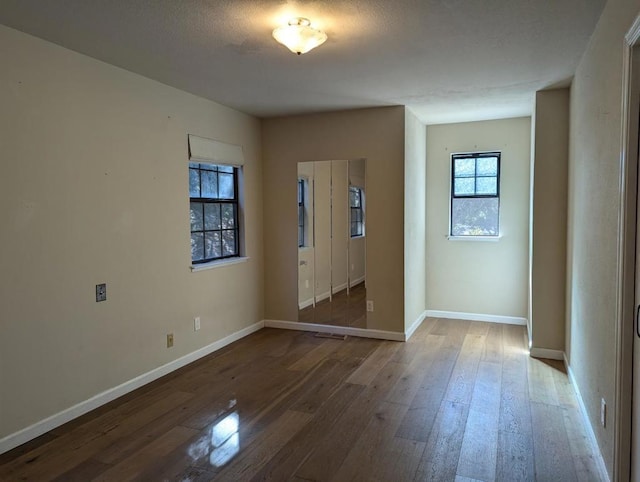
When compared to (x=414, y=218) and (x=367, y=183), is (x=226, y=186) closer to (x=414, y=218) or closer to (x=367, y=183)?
(x=367, y=183)

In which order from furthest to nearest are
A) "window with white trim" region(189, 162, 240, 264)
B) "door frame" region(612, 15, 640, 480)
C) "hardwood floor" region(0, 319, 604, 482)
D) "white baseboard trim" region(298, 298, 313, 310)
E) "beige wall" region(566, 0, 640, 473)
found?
"white baseboard trim" region(298, 298, 313, 310) < "window with white trim" region(189, 162, 240, 264) < "hardwood floor" region(0, 319, 604, 482) < "beige wall" region(566, 0, 640, 473) < "door frame" region(612, 15, 640, 480)

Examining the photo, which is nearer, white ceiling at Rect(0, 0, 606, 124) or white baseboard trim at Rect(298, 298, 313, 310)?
white ceiling at Rect(0, 0, 606, 124)

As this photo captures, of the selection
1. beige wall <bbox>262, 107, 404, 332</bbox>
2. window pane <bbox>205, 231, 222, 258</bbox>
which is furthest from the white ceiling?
window pane <bbox>205, 231, 222, 258</bbox>

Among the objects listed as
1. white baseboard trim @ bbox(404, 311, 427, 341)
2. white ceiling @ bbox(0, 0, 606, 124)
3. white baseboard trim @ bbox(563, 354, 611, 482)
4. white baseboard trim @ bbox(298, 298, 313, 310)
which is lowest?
white baseboard trim @ bbox(563, 354, 611, 482)

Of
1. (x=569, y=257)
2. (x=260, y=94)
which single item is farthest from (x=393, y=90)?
(x=569, y=257)

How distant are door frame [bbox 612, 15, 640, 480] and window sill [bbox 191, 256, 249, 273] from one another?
3.34 meters

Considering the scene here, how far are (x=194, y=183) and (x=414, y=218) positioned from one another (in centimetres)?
250

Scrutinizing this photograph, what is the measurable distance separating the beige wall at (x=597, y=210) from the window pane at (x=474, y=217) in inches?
75.3

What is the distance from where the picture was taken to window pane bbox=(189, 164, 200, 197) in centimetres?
432

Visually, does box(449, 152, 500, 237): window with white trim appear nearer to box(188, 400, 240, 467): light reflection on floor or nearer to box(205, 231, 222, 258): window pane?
box(205, 231, 222, 258): window pane

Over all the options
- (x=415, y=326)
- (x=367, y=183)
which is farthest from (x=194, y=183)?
(x=415, y=326)

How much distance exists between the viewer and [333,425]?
2.97 m

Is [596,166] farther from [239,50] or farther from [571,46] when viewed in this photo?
[239,50]

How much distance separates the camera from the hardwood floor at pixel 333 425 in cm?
246
